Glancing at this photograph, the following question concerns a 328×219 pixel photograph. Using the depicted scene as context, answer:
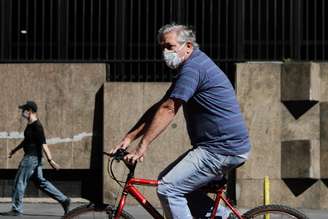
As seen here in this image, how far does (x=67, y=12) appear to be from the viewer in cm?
1277

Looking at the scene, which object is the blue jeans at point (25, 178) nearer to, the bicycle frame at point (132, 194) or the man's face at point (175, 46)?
the bicycle frame at point (132, 194)

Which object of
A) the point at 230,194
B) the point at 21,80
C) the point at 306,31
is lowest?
the point at 230,194

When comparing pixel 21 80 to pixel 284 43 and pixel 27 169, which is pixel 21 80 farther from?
pixel 284 43

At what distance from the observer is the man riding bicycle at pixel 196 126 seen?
5.25 m

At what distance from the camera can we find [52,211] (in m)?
11.4

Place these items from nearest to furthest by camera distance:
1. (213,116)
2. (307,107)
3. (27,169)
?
(213,116)
(27,169)
(307,107)

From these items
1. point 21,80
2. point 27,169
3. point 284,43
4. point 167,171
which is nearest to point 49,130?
point 21,80

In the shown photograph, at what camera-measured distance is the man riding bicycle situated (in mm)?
5246

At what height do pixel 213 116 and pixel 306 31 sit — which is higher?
pixel 306 31

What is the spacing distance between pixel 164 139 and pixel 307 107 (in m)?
2.36

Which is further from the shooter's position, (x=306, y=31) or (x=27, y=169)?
(x=306, y=31)

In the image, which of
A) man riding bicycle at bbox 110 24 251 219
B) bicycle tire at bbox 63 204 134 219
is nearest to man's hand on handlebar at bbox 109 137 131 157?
man riding bicycle at bbox 110 24 251 219

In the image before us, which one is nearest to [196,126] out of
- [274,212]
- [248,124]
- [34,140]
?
[274,212]

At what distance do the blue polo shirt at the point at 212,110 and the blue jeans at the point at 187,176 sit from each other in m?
0.06
